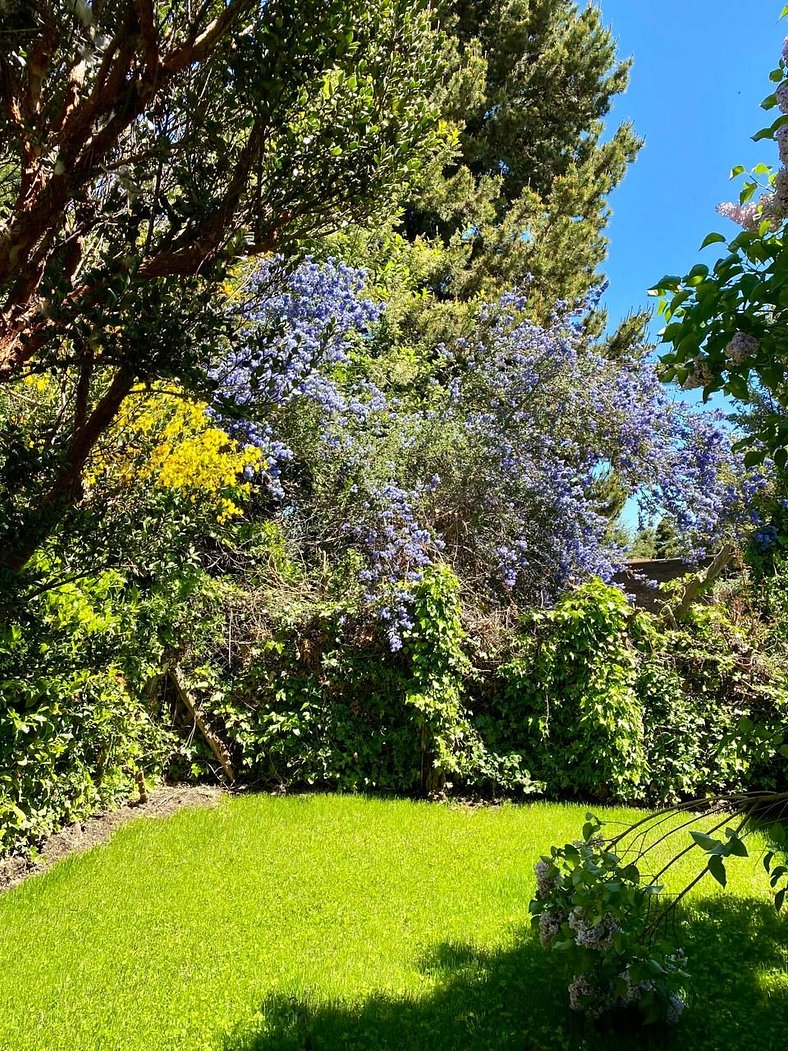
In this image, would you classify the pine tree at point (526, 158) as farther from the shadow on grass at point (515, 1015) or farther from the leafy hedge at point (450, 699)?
the shadow on grass at point (515, 1015)

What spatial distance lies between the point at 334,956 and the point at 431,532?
492 cm

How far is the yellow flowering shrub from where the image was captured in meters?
5.77

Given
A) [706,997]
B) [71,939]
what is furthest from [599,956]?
[71,939]

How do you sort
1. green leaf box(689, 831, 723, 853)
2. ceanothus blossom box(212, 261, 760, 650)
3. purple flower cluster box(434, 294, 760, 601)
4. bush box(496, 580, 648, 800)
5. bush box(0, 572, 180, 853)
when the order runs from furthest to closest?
purple flower cluster box(434, 294, 760, 601)
ceanothus blossom box(212, 261, 760, 650)
bush box(496, 580, 648, 800)
bush box(0, 572, 180, 853)
green leaf box(689, 831, 723, 853)

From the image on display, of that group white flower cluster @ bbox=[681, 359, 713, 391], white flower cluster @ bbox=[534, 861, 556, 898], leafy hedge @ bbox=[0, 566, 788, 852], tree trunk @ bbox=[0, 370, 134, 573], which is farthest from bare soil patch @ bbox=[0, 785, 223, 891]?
white flower cluster @ bbox=[681, 359, 713, 391]

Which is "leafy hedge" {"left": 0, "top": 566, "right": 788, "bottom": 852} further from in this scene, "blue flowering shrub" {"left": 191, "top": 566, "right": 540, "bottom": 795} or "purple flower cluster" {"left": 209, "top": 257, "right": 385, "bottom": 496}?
"purple flower cluster" {"left": 209, "top": 257, "right": 385, "bottom": 496}

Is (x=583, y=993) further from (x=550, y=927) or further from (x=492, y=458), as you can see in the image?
(x=492, y=458)

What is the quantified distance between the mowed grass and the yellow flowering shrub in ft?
9.38

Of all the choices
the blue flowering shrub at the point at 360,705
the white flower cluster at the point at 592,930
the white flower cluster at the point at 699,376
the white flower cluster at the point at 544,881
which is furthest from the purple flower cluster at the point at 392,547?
the white flower cluster at the point at 699,376

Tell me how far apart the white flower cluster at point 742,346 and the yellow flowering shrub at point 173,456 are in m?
4.37

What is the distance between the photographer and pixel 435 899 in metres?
4.45

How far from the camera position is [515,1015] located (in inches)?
128

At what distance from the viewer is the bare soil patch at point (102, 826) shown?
503 cm

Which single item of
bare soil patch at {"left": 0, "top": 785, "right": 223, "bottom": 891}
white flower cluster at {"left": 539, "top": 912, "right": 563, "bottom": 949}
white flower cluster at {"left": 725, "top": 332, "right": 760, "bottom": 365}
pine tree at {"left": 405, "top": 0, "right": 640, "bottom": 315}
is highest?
pine tree at {"left": 405, "top": 0, "right": 640, "bottom": 315}
